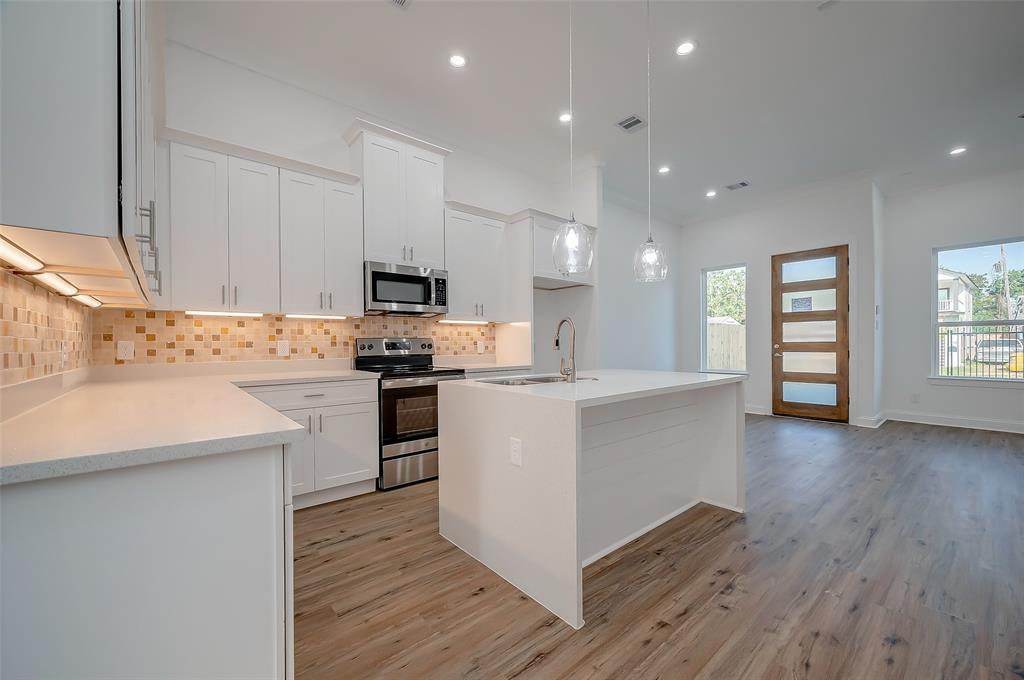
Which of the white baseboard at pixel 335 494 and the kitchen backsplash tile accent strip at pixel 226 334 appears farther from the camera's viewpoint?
the white baseboard at pixel 335 494

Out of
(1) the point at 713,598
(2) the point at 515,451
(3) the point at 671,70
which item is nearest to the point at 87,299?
(2) the point at 515,451

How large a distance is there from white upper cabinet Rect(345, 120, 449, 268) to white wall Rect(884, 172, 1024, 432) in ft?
19.7

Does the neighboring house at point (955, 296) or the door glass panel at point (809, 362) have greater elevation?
the neighboring house at point (955, 296)

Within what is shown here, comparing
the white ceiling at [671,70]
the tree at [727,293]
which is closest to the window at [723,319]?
the tree at [727,293]

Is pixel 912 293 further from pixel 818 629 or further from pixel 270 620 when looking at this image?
pixel 270 620

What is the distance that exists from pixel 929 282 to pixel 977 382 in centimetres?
130

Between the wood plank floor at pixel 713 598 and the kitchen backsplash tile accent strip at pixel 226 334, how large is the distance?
1.26 metres

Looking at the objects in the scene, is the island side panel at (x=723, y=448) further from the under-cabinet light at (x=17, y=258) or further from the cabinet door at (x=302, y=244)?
the under-cabinet light at (x=17, y=258)

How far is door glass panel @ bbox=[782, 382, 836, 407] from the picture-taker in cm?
561

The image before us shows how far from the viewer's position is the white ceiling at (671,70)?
8.64ft

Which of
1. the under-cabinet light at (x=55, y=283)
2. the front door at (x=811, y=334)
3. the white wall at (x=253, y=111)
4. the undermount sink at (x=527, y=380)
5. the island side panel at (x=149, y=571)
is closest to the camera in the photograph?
the island side panel at (x=149, y=571)

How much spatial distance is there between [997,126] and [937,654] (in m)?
5.01

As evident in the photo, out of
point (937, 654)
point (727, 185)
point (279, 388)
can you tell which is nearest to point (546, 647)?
point (937, 654)

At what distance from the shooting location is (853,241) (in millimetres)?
5395
